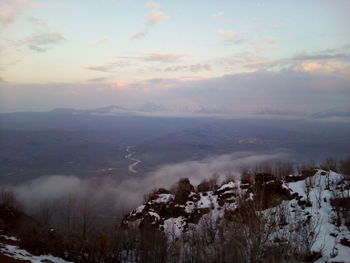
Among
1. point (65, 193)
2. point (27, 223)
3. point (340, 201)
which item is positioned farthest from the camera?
point (65, 193)

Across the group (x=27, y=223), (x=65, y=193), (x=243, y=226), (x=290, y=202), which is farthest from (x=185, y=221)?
(x=65, y=193)

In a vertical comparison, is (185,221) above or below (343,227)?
below

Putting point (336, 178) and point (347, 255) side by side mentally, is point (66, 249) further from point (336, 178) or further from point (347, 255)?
point (336, 178)

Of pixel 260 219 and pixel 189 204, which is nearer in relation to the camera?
pixel 260 219

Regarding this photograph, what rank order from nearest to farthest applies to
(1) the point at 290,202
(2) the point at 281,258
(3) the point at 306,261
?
(2) the point at 281,258 → (3) the point at 306,261 → (1) the point at 290,202

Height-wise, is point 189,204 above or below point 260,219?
below

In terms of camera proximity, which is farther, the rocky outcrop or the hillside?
the rocky outcrop

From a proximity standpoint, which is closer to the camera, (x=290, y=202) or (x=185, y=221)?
(x=290, y=202)

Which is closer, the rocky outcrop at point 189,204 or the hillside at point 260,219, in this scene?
the hillside at point 260,219

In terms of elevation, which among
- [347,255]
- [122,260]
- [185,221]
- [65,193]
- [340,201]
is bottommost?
[65,193]

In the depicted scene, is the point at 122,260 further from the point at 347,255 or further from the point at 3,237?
the point at 347,255
